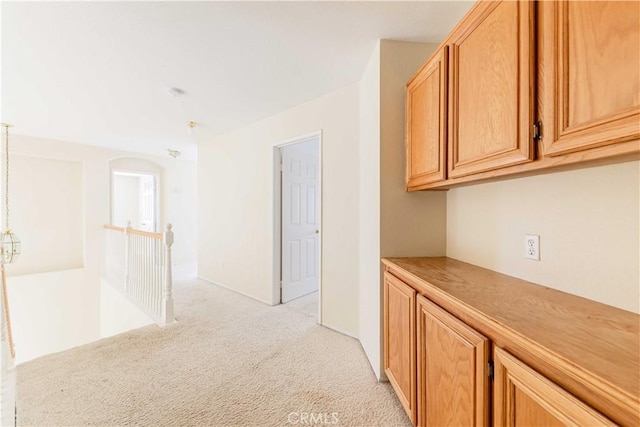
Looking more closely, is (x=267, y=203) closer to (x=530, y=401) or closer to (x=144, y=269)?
(x=144, y=269)

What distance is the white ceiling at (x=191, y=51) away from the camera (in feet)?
5.05

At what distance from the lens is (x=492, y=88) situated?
3.52 feet

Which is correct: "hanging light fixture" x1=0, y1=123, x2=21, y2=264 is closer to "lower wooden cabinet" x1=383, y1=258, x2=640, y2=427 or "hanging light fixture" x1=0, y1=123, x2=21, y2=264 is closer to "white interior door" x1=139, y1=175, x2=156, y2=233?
"white interior door" x1=139, y1=175, x2=156, y2=233

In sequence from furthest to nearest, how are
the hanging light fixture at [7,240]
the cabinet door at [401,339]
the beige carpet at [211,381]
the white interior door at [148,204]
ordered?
1. the white interior door at [148,204]
2. the hanging light fixture at [7,240]
3. the beige carpet at [211,381]
4. the cabinet door at [401,339]

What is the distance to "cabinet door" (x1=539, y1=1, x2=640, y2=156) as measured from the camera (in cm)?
66

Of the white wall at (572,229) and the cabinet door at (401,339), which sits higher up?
the white wall at (572,229)

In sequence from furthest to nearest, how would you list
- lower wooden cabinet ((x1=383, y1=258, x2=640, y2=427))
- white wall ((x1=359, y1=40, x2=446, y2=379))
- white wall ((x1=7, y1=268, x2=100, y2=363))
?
1. white wall ((x1=7, y1=268, x2=100, y2=363))
2. white wall ((x1=359, y1=40, x2=446, y2=379))
3. lower wooden cabinet ((x1=383, y1=258, x2=640, y2=427))

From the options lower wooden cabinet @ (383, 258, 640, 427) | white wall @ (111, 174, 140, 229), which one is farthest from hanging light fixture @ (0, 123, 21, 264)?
lower wooden cabinet @ (383, 258, 640, 427)

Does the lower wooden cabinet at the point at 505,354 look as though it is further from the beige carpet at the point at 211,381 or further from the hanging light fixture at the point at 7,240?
the hanging light fixture at the point at 7,240

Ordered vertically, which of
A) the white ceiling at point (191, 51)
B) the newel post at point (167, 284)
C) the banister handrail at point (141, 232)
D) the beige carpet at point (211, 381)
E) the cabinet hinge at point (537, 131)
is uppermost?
the white ceiling at point (191, 51)

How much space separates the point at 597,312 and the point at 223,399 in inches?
76.9

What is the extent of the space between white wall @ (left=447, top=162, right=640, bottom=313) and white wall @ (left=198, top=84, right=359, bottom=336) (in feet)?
4.03

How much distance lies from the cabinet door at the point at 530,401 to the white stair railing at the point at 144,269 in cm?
291

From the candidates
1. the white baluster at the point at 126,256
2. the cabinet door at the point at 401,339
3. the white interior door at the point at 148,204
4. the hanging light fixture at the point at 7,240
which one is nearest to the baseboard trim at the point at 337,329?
the cabinet door at the point at 401,339
